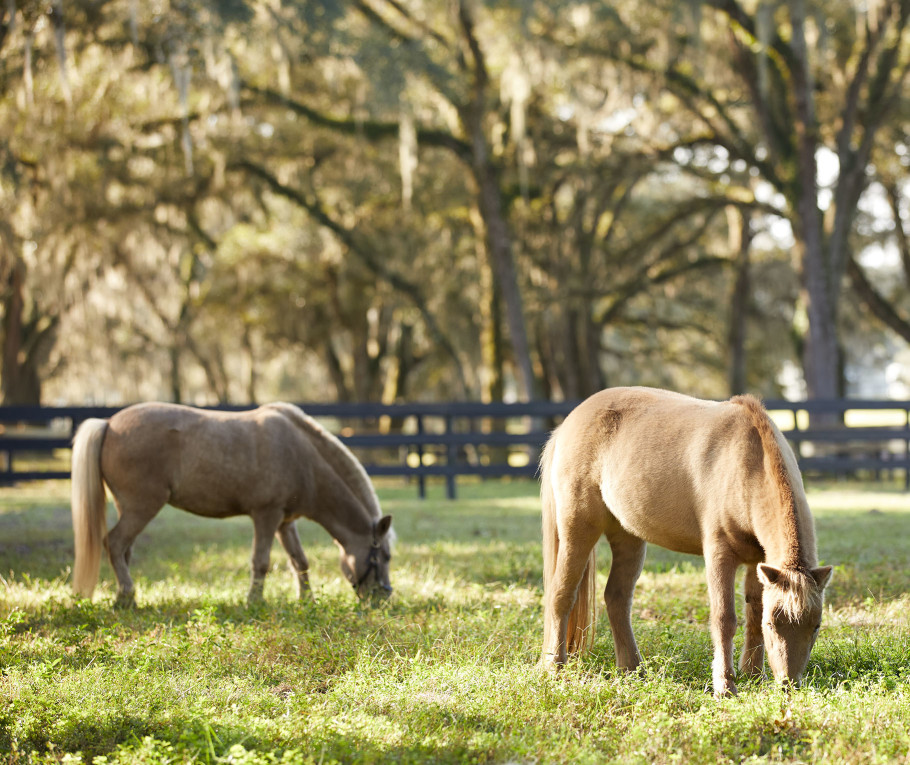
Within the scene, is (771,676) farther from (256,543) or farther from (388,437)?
(388,437)

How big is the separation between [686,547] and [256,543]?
3.10 meters

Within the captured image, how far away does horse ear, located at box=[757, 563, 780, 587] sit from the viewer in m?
3.56

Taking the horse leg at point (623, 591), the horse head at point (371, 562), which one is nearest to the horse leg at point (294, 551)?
the horse head at point (371, 562)

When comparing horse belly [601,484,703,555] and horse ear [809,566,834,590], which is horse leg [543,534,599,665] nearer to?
horse belly [601,484,703,555]

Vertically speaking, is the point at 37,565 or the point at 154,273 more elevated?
the point at 154,273

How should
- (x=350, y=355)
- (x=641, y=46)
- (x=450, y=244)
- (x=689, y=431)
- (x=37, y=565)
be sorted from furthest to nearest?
(x=350, y=355) → (x=450, y=244) → (x=641, y=46) → (x=37, y=565) → (x=689, y=431)

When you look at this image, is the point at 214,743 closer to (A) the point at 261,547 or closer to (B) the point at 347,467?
(A) the point at 261,547

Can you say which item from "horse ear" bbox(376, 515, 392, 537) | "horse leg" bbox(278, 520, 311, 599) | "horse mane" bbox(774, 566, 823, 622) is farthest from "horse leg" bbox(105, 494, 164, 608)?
"horse mane" bbox(774, 566, 823, 622)

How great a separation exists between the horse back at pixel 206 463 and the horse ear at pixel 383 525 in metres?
0.55

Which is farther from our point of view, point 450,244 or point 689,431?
point 450,244

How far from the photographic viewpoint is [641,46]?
16141 millimetres

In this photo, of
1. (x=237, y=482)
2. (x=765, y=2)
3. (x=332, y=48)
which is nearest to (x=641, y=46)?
(x=765, y=2)

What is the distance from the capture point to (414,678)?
4.17m

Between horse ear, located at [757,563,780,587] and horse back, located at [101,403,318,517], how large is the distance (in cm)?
347
